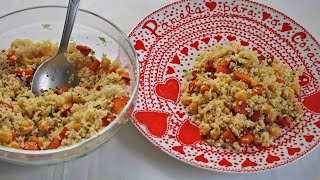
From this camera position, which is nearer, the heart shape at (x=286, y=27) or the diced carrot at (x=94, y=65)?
the diced carrot at (x=94, y=65)

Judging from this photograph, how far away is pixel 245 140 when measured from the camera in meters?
1.24

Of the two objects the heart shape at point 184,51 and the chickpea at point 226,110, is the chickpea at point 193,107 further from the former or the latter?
the heart shape at point 184,51

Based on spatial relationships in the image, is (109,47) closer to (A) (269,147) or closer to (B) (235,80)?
(B) (235,80)

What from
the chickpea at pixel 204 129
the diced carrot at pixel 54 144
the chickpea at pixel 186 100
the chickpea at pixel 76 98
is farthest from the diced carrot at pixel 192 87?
the diced carrot at pixel 54 144

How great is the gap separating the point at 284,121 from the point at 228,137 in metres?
0.18

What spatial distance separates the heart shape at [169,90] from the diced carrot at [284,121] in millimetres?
308

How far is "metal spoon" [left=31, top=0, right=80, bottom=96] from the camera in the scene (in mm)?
1281

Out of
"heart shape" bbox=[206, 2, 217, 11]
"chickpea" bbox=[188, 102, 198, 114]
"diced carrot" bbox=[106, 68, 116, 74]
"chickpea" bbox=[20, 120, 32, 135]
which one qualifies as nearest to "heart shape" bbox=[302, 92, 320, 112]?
"chickpea" bbox=[188, 102, 198, 114]

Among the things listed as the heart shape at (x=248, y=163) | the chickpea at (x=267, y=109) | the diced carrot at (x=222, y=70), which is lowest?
the heart shape at (x=248, y=163)

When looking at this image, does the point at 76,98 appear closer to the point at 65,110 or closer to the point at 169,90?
the point at 65,110

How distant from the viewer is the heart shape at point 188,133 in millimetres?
1265

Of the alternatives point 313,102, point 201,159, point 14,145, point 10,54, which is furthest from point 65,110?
point 313,102

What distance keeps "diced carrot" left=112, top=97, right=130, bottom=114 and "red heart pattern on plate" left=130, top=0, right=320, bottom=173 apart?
0.25 ft

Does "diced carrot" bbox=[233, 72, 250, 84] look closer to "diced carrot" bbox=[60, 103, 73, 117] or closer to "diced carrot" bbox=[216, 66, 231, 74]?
"diced carrot" bbox=[216, 66, 231, 74]
